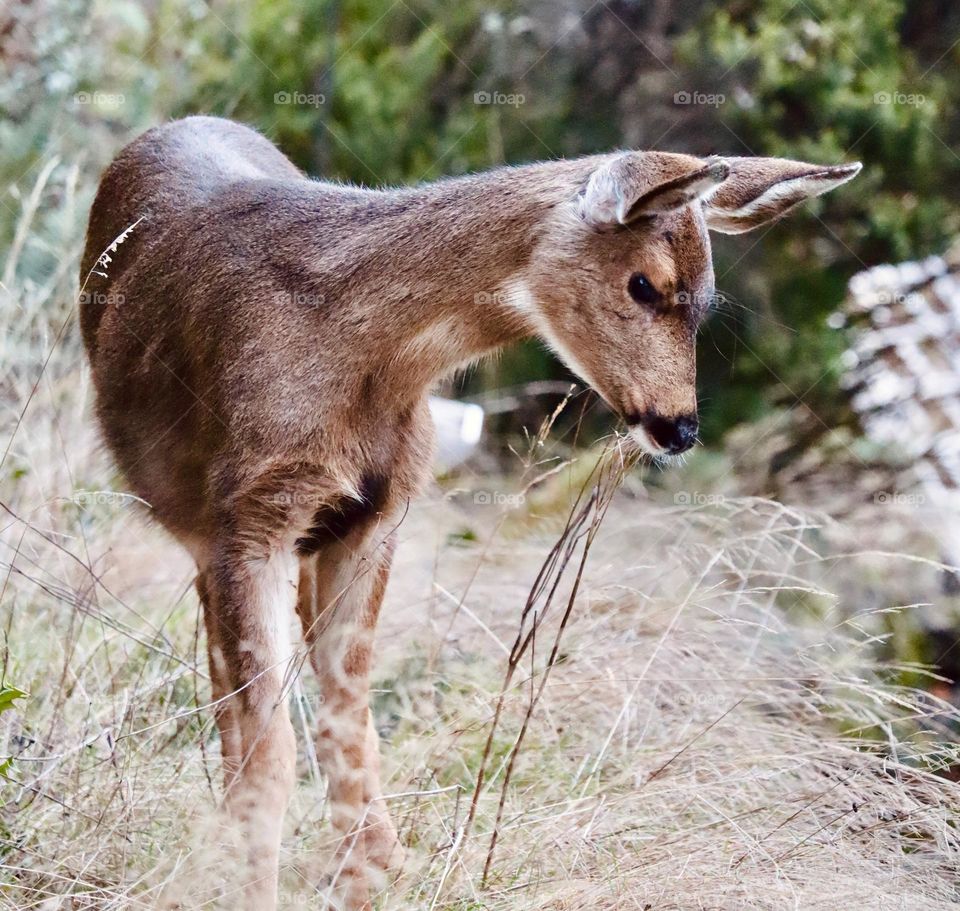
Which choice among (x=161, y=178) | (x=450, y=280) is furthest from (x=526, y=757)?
(x=161, y=178)

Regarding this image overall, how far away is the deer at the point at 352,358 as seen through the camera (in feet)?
11.5

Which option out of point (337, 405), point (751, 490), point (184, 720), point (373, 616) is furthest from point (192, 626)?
point (751, 490)

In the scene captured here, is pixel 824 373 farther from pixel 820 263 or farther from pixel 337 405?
pixel 337 405

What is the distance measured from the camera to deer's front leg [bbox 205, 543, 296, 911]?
345 centimetres

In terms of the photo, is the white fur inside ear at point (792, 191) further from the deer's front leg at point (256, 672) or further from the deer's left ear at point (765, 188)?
the deer's front leg at point (256, 672)

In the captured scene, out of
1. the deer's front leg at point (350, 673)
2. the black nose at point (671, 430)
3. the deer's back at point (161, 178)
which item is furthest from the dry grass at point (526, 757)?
the deer's back at point (161, 178)

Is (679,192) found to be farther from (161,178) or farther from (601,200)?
(161,178)

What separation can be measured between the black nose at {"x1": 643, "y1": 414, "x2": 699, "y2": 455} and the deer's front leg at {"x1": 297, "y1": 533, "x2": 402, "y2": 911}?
76cm

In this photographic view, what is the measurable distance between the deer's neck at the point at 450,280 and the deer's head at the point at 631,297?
0.06 metres

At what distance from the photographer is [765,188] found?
145 inches

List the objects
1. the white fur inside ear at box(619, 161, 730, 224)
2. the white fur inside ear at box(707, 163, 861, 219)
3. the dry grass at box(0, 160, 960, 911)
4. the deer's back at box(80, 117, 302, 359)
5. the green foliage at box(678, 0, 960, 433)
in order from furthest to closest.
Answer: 1. the green foliage at box(678, 0, 960, 433)
2. the deer's back at box(80, 117, 302, 359)
3. the white fur inside ear at box(707, 163, 861, 219)
4. the dry grass at box(0, 160, 960, 911)
5. the white fur inside ear at box(619, 161, 730, 224)

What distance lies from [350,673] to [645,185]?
1.59 meters

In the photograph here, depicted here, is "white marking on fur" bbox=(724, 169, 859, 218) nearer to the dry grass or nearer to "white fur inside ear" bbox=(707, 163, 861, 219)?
"white fur inside ear" bbox=(707, 163, 861, 219)

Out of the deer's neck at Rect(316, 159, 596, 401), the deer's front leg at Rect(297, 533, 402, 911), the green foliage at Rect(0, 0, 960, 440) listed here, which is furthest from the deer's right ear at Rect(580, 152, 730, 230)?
the green foliage at Rect(0, 0, 960, 440)
